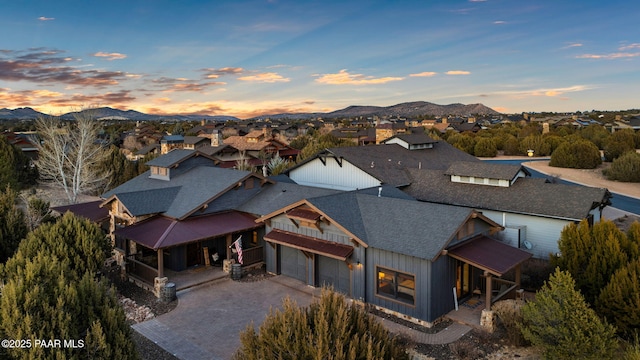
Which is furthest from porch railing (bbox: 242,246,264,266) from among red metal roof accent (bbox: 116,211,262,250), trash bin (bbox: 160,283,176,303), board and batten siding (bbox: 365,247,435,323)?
board and batten siding (bbox: 365,247,435,323)

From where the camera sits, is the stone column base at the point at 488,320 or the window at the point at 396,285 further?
the window at the point at 396,285

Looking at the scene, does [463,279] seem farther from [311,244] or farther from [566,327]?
[311,244]

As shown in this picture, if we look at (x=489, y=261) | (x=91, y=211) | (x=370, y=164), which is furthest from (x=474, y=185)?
(x=91, y=211)

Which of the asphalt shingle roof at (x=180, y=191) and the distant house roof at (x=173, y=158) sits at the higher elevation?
the distant house roof at (x=173, y=158)

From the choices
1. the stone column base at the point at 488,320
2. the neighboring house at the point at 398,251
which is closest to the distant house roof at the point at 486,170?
the neighboring house at the point at 398,251

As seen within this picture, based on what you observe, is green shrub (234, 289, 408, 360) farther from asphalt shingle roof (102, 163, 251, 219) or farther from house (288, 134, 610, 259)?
house (288, 134, 610, 259)

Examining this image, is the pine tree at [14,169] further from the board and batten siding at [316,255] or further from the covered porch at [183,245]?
the board and batten siding at [316,255]
